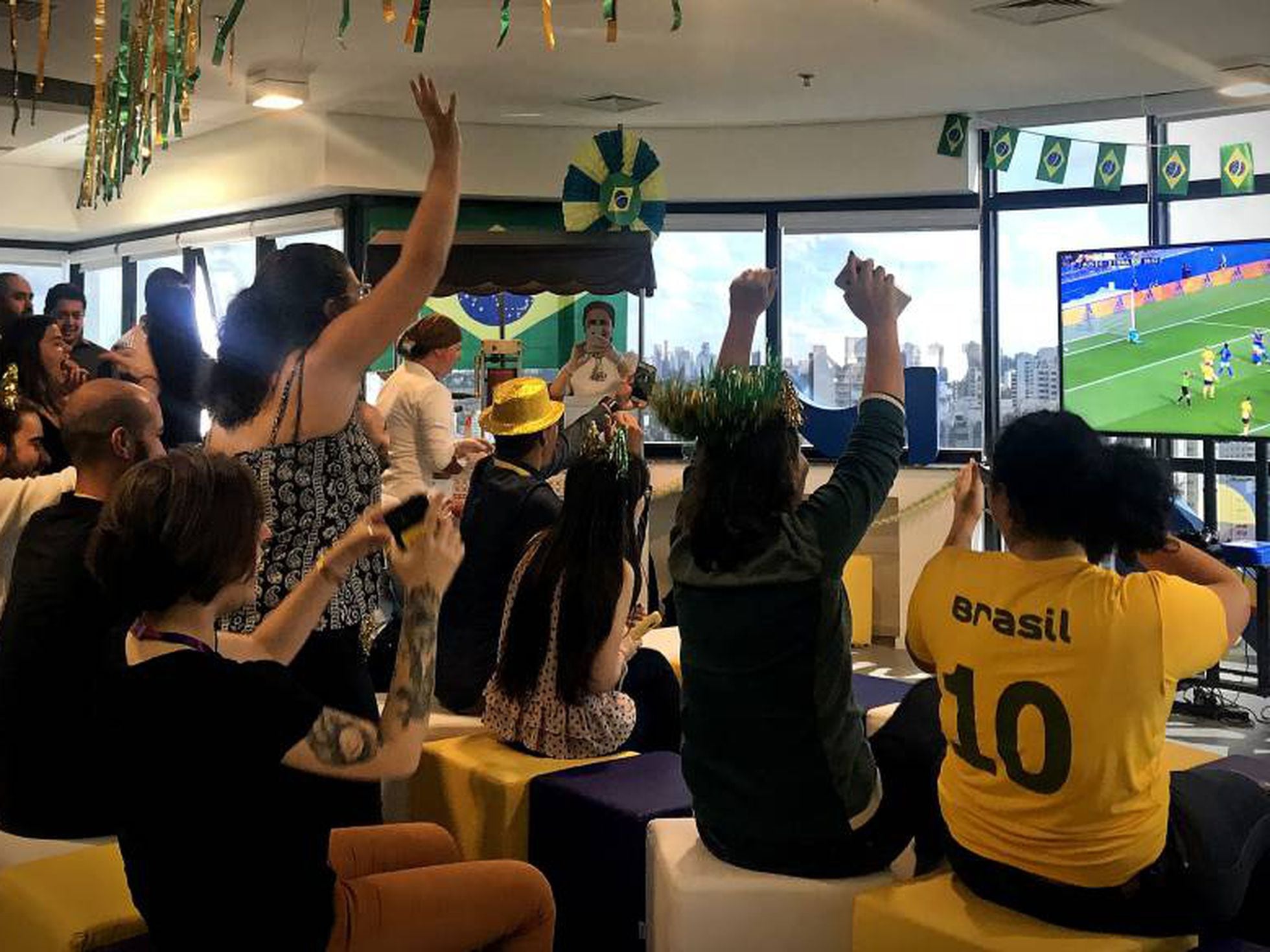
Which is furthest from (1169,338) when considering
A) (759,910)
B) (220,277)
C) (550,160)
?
(220,277)

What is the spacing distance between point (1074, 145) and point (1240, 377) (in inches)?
76.6

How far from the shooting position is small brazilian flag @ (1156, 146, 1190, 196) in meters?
6.70

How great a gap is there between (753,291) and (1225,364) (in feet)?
13.2

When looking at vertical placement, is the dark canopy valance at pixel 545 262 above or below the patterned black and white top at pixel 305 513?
above

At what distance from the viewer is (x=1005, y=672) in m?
2.06

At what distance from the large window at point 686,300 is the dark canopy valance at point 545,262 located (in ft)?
6.83

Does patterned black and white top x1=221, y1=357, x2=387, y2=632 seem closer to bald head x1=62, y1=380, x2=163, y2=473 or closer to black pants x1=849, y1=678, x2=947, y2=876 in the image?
bald head x1=62, y1=380, x2=163, y2=473

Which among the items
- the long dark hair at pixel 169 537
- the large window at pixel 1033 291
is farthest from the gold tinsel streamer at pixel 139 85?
the large window at pixel 1033 291

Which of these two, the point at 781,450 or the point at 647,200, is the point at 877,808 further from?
the point at 647,200

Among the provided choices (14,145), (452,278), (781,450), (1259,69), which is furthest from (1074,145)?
(14,145)

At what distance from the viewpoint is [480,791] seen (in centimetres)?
300

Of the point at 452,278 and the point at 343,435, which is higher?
the point at 452,278

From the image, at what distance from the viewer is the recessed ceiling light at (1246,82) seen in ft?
20.3

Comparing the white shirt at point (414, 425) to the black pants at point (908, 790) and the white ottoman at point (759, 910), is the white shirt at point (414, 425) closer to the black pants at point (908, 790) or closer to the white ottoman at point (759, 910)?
the black pants at point (908, 790)
